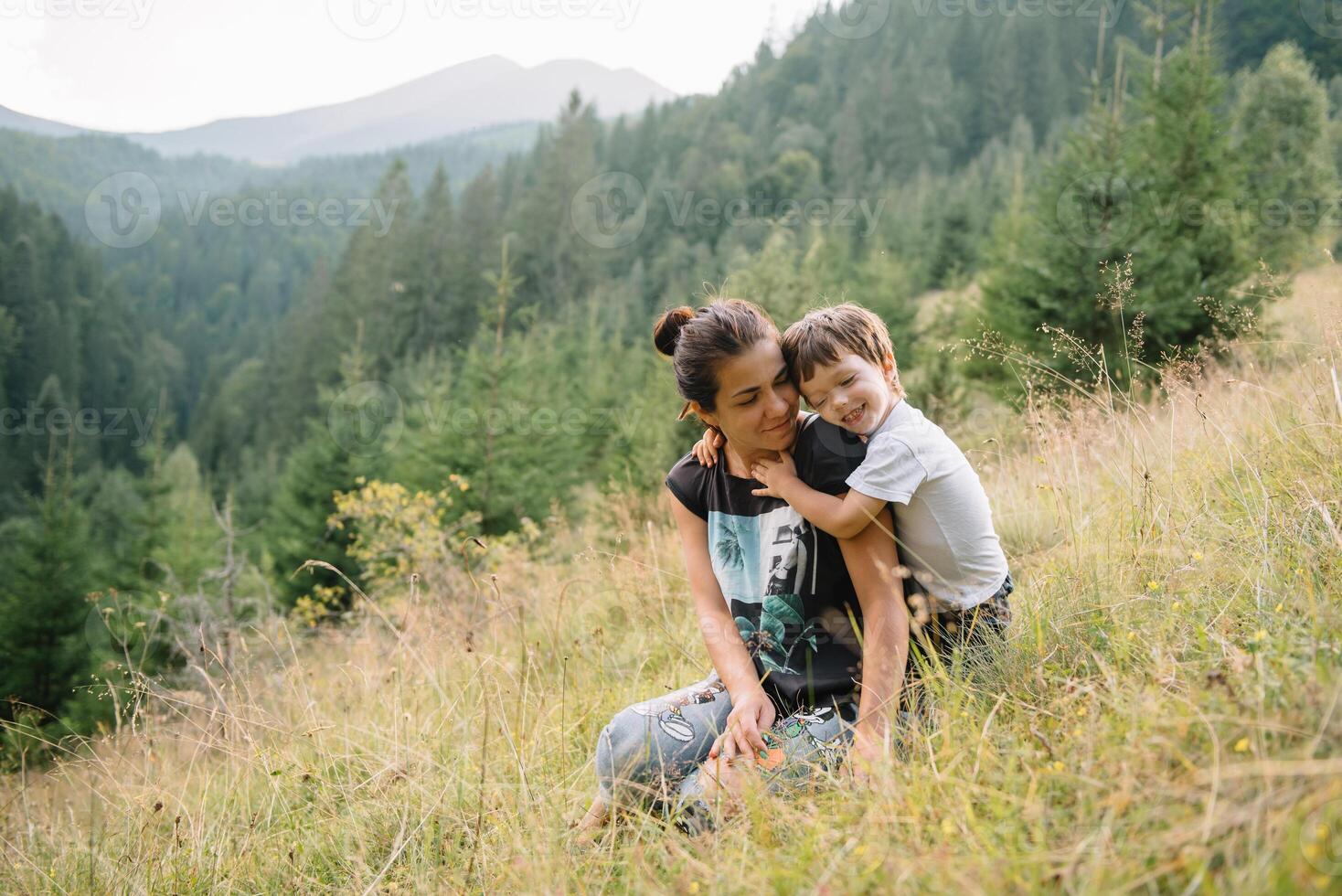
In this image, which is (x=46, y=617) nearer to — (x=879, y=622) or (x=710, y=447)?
(x=710, y=447)

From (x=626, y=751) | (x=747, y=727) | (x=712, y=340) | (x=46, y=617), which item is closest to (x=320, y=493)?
(x=46, y=617)

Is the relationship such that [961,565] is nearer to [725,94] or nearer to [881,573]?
[881,573]

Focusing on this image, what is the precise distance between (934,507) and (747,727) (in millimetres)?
686

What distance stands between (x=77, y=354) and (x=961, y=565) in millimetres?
77954

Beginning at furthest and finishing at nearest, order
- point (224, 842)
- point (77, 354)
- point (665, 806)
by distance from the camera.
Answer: point (77, 354)
point (224, 842)
point (665, 806)

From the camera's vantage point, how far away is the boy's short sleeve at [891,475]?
1.92 metres

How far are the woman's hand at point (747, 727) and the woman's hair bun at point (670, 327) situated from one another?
94 centimetres

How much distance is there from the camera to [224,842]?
2439mm

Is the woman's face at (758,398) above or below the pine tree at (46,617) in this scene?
above

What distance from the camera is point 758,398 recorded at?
2146mm

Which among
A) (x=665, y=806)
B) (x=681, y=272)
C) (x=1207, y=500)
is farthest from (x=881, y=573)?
(x=681, y=272)

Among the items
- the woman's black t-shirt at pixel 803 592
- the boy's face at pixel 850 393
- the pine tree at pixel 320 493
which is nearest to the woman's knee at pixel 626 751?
the woman's black t-shirt at pixel 803 592

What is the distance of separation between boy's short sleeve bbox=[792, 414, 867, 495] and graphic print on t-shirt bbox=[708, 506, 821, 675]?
13 centimetres

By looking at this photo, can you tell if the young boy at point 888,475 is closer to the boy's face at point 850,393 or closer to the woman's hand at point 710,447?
the boy's face at point 850,393
